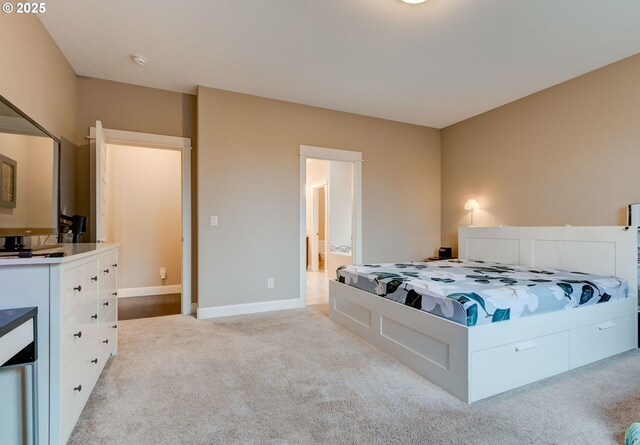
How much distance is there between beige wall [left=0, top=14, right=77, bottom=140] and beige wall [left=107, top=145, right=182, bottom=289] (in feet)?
5.24

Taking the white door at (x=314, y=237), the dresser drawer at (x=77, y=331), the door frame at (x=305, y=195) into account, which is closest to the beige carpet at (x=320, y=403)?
the dresser drawer at (x=77, y=331)

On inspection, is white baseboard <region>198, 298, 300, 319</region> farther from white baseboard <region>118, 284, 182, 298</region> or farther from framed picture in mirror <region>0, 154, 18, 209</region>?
framed picture in mirror <region>0, 154, 18, 209</region>

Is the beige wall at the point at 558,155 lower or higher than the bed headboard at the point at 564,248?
higher

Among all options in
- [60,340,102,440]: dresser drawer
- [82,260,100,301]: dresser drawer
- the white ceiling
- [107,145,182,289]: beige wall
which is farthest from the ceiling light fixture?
[60,340,102,440]: dresser drawer

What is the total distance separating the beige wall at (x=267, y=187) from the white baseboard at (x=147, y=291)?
1743 millimetres

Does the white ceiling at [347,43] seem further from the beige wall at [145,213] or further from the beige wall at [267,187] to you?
the beige wall at [145,213]

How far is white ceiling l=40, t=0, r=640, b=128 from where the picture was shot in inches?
89.0

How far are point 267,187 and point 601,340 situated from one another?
3390 millimetres

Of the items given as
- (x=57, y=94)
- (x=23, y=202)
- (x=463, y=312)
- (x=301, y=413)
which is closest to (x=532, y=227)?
(x=463, y=312)

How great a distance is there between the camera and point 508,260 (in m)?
3.67

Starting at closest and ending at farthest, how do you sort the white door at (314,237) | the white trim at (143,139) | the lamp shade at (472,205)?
the white trim at (143,139) → the lamp shade at (472,205) → the white door at (314,237)

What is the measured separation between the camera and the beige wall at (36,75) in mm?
1966

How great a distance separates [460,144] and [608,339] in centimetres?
311

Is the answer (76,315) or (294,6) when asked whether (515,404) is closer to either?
(76,315)
